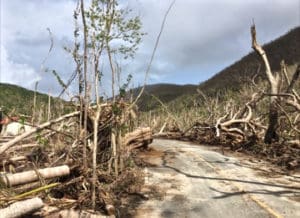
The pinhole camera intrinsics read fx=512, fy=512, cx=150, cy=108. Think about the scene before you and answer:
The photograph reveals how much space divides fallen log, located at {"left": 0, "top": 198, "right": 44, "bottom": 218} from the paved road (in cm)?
229

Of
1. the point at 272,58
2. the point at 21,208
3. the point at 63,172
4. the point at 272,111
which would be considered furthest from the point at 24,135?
the point at 272,58

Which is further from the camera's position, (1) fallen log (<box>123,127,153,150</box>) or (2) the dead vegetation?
(2) the dead vegetation

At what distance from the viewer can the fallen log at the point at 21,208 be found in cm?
755

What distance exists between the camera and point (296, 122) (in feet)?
56.6

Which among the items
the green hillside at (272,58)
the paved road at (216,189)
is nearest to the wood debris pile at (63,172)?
the paved road at (216,189)

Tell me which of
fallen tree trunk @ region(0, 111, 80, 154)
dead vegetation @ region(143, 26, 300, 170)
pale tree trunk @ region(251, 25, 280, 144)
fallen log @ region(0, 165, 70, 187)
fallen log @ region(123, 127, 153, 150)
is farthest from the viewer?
pale tree trunk @ region(251, 25, 280, 144)

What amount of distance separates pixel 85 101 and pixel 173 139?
13927mm

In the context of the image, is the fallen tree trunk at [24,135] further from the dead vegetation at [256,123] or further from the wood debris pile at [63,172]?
the dead vegetation at [256,123]

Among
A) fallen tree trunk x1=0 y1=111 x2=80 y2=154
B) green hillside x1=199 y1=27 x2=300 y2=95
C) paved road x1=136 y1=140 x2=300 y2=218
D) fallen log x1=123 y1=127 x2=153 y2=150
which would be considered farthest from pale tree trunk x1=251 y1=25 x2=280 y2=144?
green hillside x1=199 y1=27 x2=300 y2=95

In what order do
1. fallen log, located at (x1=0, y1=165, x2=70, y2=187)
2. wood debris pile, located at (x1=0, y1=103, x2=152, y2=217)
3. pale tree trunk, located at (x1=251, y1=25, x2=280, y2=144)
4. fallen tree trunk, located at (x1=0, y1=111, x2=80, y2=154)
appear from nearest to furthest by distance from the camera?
fallen log, located at (x1=0, y1=165, x2=70, y2=187) → wood debris pile, located at (x1=0, y1=103, x2=152, y2=217) → fallen tree trunk, located at (x1=0, y1=111, x2=80, y2=154) → pale tree trunk, located at (x1=251, y1=25, x2=280, y2=144)

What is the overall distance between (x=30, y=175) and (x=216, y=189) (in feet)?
15.0

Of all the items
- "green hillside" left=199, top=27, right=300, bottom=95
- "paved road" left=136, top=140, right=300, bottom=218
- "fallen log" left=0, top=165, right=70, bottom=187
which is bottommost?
"paved road" left=136, top=140, right=300, bottom=218

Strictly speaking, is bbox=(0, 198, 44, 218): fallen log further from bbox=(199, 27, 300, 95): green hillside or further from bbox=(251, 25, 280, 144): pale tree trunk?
bbox=(199, 27, 300, 95): green hillside

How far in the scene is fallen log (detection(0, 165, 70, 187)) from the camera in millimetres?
8164
